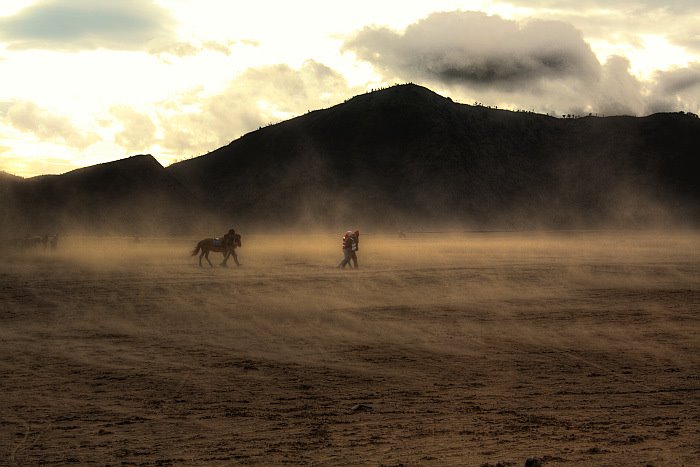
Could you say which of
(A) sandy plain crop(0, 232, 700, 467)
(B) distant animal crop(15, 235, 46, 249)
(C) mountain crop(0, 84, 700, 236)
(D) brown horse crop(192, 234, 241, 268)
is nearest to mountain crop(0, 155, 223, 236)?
(B) distant animal crop(15, 235, 46, 249)

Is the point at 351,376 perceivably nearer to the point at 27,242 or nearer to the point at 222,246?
the point at 222,246

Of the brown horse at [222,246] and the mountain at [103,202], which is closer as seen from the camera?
the brown horse at [222,246]

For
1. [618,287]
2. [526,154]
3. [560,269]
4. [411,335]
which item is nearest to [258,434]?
[411,335]

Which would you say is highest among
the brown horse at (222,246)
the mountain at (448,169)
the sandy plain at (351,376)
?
the mountain at (448,169)

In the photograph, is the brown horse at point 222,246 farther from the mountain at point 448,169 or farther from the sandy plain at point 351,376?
the mountain at point 448,169

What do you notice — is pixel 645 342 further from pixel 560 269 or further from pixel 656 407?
pixel 560 269

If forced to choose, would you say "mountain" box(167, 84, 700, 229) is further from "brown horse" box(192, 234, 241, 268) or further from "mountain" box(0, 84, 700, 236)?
"brown horse" box(192, 234, 241, 268)

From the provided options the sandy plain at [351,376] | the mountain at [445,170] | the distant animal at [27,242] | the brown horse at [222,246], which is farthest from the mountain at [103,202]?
the sandy plain at [351,376]

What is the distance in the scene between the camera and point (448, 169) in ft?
442

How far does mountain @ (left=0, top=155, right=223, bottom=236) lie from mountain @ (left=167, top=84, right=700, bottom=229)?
117ft

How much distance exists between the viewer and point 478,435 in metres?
7.88

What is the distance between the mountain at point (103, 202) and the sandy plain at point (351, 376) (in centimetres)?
5253

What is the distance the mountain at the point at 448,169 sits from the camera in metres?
127

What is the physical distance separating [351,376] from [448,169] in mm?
125747
